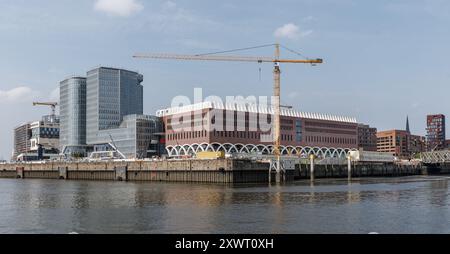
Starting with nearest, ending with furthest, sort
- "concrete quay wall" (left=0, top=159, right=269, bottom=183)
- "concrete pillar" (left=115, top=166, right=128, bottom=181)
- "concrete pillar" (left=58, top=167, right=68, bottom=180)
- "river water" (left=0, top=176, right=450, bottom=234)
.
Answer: "river water" (left=0, top=176, right=450, bottom=234)
"concrete quay wall" (left=0, top=159, right=269, bottom=183)
"concrete pillar" (left=115, top=166, right=128, bottom=181)
"concrete pillar" (left=58, top=167, right=68, bottom=180)

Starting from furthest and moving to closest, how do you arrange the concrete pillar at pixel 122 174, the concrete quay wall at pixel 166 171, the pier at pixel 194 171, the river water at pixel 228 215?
the concrete pillar at pixel 122 174, the pier at pixel 194 171, the concrete quay wall at pixel 166 171, the river water at pixel 228 215

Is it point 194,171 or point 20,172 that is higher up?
point 194,171

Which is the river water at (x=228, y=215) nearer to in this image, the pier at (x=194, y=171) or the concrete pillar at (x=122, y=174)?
the pier at (x=194, y=171)

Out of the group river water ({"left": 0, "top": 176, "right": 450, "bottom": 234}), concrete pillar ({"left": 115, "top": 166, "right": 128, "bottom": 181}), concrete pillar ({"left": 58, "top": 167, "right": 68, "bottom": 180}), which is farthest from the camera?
concrete pillar ({"left": 58, "top": 167, "right": 68, "bottom": 180})

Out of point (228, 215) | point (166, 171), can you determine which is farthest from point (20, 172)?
point (228, 215)

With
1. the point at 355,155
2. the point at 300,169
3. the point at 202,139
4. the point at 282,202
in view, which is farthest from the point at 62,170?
the point at 282,202

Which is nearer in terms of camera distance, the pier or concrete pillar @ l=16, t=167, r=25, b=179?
the pier

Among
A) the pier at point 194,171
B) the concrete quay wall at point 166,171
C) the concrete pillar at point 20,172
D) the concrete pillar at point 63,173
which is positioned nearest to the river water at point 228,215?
the concrete quay wall at point 166,171

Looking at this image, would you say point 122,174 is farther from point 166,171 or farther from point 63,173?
point 63,173

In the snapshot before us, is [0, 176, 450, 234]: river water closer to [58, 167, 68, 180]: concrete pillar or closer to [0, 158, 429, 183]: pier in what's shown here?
[0, 158, 429, 183]: pier

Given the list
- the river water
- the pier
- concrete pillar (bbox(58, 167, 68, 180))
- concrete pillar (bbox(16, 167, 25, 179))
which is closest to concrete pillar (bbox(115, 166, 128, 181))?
the pier
